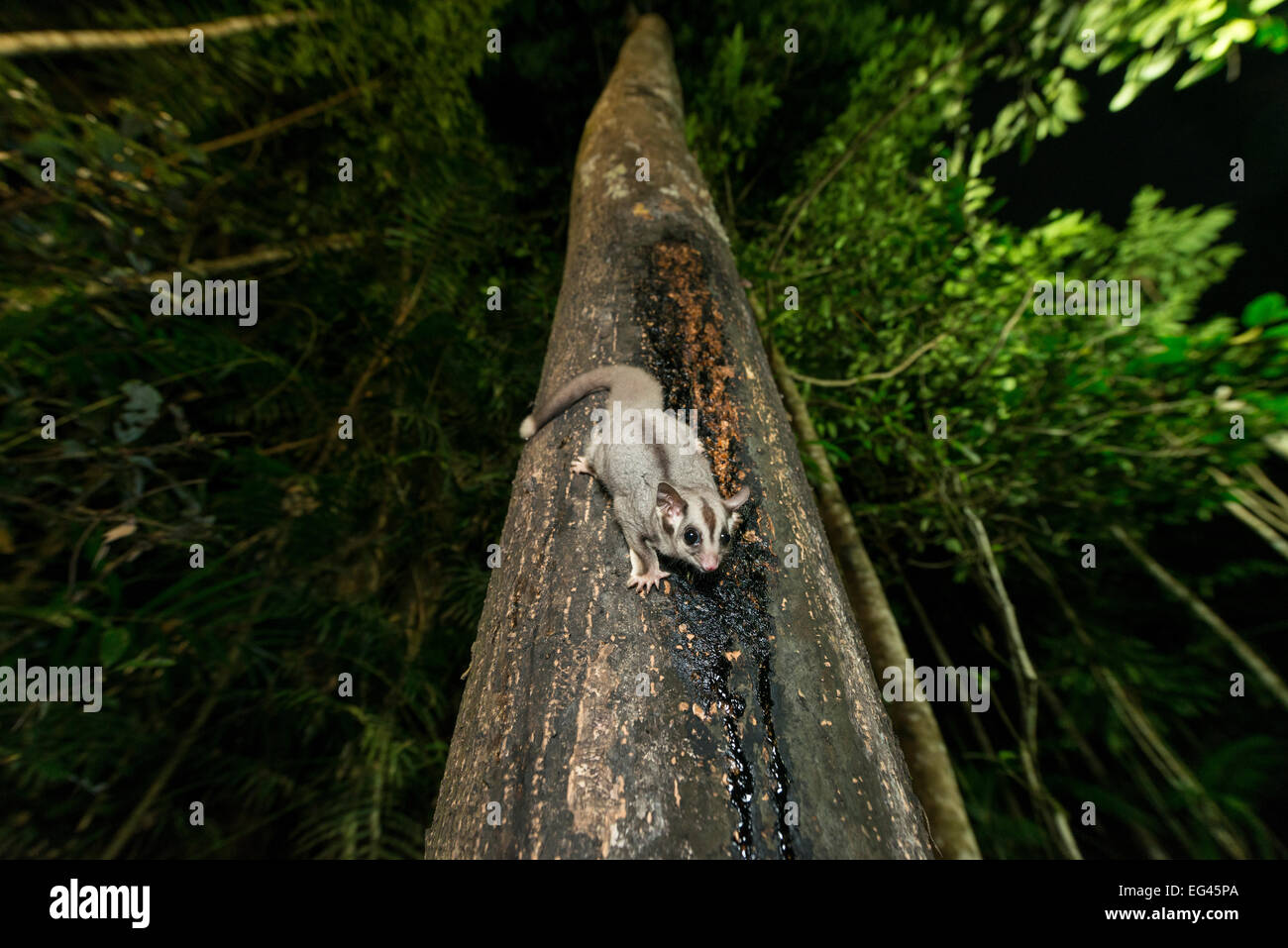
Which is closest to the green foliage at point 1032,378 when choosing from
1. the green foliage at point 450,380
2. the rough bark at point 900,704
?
the green foliage at point 450,380

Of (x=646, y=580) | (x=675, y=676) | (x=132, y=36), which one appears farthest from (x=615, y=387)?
(x=132, y=36)

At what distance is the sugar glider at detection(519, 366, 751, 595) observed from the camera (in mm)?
1077

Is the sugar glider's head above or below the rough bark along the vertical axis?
above

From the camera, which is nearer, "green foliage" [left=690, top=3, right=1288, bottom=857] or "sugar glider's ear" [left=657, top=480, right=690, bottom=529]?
"sugar glider's ear" [left=657, top=480, right=690, bottom=529]

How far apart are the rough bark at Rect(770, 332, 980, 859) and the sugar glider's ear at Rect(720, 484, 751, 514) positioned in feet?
2.95

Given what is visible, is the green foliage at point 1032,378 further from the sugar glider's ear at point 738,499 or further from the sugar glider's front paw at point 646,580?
the sugar glider's front paw at point 646,580

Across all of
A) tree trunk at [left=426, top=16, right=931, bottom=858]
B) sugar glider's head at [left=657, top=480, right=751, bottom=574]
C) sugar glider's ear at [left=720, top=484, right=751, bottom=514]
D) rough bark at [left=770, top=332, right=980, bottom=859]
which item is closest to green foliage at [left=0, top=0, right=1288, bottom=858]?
rough bark at [left=770, top=332, right=980, bottom=859]

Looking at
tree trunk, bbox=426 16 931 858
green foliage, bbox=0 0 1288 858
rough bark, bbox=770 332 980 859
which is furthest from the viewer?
green foliage, bbox=0 0 1288 858

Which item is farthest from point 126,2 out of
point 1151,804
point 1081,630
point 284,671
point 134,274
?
point 1151,804

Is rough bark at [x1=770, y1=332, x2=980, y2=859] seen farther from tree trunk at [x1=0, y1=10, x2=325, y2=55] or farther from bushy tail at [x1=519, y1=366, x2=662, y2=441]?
tree trunk at [x1=0, y1=10, x2=325, y2=55]

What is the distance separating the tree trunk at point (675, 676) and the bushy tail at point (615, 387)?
31 millimetres

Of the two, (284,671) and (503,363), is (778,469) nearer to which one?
(503,363)

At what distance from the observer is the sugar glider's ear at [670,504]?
46.0 inches

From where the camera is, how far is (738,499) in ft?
3.54
